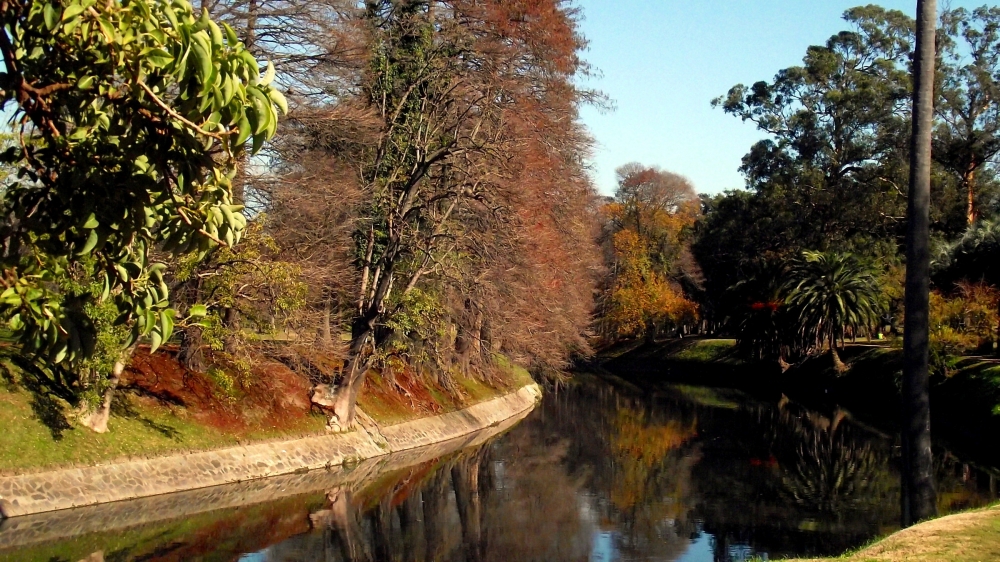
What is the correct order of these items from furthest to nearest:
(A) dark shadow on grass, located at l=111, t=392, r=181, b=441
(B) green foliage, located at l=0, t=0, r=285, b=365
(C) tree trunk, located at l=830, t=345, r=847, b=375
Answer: (C) tree trunk, located at l=830, t=345, r=847, b=375
(A) dark shadow on grass, located at l=111, t=392, r=181, b=441
(B) green foliage, located at l=0, t=0, r=285, b=365

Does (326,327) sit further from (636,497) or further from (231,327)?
(636,497)

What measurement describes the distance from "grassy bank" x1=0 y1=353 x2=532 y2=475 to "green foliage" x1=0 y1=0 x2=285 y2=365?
13.6m

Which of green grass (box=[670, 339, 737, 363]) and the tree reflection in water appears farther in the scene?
green grass (box=[670, 339, 737, 363])

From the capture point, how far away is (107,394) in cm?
1991

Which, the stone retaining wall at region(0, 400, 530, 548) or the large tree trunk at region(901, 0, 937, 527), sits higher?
the large tree trunk at region(901, 0, 937, 527)

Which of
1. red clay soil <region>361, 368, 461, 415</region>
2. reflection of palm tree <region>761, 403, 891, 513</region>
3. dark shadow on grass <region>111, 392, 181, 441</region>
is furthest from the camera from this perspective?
red clay soil <region>361, 368, 461, 415</region>

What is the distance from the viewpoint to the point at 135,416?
21.5 metres

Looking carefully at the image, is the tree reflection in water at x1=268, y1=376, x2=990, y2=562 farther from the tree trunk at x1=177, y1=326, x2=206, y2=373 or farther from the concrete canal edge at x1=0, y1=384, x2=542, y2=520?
the tree trunk at x1=177, y1=326, x2=206, y2=373

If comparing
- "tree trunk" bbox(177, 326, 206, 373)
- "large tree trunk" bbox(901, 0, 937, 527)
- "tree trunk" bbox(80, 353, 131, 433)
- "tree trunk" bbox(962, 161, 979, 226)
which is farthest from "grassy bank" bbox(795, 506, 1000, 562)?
"tree trunk" bbox(962, 161, 979, 226)

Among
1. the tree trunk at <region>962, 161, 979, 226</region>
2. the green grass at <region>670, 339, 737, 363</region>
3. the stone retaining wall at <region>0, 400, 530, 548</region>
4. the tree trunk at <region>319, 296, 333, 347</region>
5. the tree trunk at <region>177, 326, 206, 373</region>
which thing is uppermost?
the tree trunk at <region>962, 161, 979, 226</region>

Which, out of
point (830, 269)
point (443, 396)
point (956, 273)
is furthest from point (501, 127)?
point (830, 269)

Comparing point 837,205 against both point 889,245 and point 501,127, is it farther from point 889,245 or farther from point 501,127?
point 501,127

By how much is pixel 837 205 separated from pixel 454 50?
34.6m

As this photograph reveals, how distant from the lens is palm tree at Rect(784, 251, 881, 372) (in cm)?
5319
